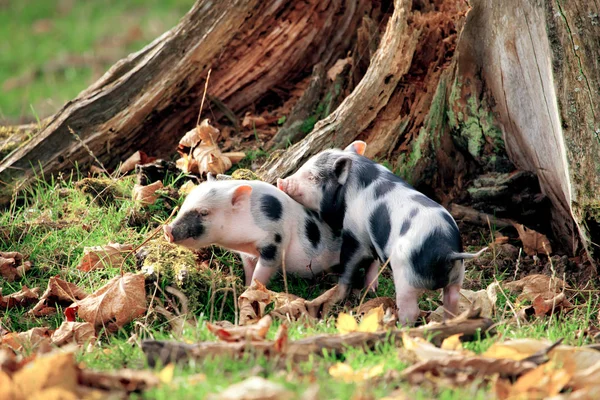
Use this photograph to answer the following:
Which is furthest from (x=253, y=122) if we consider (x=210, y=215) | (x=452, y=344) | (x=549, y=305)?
(x=452, y=344)

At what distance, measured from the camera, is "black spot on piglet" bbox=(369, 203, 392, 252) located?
4.96 meters

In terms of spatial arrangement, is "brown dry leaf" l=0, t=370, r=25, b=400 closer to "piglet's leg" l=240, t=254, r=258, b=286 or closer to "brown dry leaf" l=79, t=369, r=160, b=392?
"brown dry leaf" l=79, t=369, r=160, b=392

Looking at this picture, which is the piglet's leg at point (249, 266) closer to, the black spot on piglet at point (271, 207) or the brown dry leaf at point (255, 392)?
the black spot on piglet at point (271, 207)

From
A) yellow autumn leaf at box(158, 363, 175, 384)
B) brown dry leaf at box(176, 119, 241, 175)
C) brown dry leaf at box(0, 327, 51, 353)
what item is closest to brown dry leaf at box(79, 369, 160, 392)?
yellow autumn leaf at box(158, 363, 175, 384)

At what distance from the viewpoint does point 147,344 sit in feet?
11.6

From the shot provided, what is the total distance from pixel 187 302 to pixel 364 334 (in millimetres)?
1535

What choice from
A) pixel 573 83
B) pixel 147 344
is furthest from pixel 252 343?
pixel 573 83

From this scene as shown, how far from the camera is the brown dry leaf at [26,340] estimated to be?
4.48m

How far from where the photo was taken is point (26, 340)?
14.8ft

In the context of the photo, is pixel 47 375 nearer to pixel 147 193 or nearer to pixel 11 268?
pixel 11 268

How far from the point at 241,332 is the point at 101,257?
196 cm

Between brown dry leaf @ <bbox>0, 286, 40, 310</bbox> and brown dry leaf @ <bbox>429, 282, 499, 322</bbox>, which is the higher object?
brown dry leaf @ <bbox>0, 286, 40, 310</bbox>

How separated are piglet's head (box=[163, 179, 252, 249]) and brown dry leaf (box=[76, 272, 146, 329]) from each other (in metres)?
0.43

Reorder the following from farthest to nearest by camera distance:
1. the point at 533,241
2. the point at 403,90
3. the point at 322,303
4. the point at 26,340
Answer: the point at 403,90
the point at 533,241
the point at 322,303
the point at 26,340
